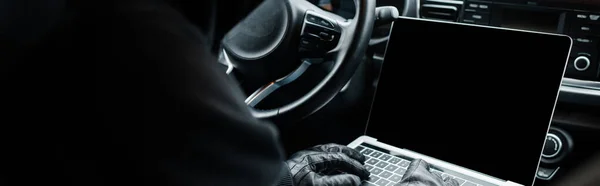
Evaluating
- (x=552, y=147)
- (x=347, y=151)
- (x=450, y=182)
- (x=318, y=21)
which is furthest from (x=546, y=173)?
(x=318, y=21)

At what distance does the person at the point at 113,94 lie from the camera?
0.37 meters

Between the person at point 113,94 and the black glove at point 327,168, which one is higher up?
the person at point 113,94

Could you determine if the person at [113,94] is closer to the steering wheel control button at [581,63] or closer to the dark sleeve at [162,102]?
the dark sleeve at [162,102]

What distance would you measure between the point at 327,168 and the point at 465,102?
0.99 ft

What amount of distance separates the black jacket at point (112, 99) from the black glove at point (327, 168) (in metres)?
0.46

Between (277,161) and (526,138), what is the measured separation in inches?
23.1

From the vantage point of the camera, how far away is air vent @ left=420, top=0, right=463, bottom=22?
1.29 meters

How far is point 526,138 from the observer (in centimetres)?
92

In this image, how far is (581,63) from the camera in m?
1.19

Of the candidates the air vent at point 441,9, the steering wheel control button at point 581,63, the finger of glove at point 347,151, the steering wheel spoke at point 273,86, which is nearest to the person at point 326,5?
the steering wheel spoke at point 273,86

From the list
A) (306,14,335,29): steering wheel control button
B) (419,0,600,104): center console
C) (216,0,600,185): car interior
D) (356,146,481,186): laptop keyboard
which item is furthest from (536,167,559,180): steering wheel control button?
(306,14,335,29): steering wheel control button

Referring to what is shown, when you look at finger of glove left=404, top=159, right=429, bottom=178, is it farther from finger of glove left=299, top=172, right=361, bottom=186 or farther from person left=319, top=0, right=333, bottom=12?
person left=319, top=0, right=333, bottom=12

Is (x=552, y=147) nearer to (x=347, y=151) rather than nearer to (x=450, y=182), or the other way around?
(x=450, y=182)

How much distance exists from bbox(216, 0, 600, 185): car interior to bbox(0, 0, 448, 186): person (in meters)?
0.67
